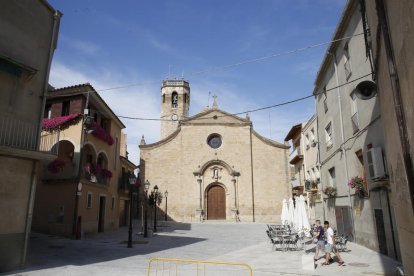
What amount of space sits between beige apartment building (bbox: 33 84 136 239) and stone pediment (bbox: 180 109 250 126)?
51.9ft

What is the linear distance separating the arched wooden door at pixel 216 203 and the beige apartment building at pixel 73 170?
1502cm

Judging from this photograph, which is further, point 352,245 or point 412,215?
point 352,245

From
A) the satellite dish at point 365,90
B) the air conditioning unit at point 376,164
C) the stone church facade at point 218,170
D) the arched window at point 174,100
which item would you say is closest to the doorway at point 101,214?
the stone church facade at point 218,170

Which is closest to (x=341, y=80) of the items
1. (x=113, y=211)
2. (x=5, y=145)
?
(x=5, y=145)

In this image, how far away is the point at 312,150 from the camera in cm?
2292

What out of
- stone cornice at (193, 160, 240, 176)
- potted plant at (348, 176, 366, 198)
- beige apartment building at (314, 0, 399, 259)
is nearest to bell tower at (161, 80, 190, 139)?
stone cornice at (193, 160, 240, 176)

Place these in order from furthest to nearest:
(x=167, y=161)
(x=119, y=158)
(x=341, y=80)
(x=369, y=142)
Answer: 1. (x=167, y=161)
2. (x=119, y=158)
3. (x=341, y=80)
4. (x=369, y=142)

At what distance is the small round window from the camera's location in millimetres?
35844

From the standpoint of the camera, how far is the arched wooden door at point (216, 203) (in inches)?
1345

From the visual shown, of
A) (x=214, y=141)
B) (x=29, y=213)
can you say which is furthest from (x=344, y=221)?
(x=214, y=141)

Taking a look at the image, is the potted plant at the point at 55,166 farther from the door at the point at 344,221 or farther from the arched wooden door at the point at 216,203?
the arched wooden door at the point at 216,203

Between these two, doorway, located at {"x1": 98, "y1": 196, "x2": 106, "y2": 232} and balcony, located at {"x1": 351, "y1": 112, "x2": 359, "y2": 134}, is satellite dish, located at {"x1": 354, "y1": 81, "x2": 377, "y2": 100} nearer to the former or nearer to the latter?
balcony, located at {"x1": 351, "y1": 112, "x2": 359, "y2": 134}

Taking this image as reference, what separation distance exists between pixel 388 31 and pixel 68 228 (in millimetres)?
16953

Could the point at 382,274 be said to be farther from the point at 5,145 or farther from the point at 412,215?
the point at 5,145
